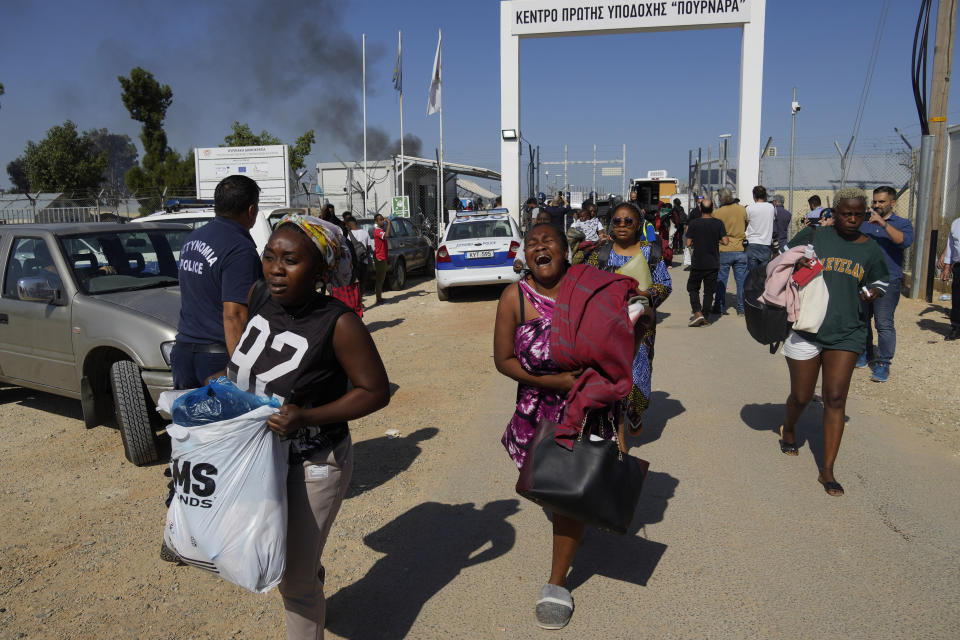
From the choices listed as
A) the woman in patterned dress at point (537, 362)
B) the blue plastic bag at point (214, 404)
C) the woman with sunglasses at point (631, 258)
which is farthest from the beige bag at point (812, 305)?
the blue plastic bag at point (214, 404)

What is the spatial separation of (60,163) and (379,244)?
129 ft

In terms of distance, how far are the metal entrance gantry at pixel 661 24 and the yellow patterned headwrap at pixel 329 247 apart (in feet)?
61.8

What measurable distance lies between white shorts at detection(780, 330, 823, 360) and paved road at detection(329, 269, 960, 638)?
82 cm

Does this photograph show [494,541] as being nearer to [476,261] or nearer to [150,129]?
[476,261]

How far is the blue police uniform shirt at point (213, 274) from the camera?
3498 millimetres

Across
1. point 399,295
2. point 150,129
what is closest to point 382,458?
point 399,295

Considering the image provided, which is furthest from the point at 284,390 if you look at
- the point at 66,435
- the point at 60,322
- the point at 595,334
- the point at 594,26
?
the point at 594,26

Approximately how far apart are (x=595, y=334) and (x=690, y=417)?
148 inches

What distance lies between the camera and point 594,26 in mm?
19562

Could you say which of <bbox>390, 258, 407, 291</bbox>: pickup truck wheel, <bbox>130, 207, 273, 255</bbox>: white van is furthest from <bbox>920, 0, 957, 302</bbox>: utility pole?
<bbox>130, 207, 273, 255</bbox>: white van

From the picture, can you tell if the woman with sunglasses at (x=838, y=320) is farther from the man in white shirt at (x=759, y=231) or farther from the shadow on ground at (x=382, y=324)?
the shadow on ground at (x=382, y=324)

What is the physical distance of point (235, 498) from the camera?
2301 millimetres

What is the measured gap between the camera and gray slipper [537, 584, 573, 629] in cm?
313

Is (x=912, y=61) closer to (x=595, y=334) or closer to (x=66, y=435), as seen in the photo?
(x=595, y=334)
